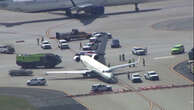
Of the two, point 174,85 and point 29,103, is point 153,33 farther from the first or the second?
point 29,103

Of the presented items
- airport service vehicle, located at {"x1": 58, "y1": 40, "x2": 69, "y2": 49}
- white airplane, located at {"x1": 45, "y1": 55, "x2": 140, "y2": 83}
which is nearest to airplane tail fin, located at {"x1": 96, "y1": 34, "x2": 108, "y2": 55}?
airport service vehicle, located at {"x1": 58, "y1": 40, "x2": 69, "y2": 49}

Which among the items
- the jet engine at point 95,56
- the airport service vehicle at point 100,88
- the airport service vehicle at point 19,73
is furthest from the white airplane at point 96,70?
the airport service vehicle at point 19,73

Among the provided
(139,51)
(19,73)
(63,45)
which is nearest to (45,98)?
(19,73)

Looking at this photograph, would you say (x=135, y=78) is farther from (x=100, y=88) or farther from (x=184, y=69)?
(x=184, y=69)

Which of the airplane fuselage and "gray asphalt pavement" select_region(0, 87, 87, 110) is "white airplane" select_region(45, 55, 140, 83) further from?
the airplane fuselage

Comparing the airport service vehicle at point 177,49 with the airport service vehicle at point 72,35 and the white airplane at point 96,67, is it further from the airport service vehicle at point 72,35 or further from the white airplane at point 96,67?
the airport service vehicle at point 72,35

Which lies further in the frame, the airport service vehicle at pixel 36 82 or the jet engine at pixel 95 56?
the jet engine at pixel 95 56
